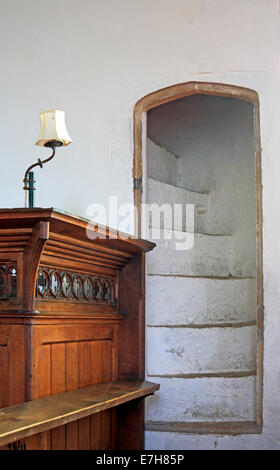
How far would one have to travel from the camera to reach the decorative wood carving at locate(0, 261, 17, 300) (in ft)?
7.43

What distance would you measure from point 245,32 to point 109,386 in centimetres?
221

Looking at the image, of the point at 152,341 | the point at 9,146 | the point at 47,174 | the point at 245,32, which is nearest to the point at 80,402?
the point at 152,341

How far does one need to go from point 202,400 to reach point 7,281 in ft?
5.48

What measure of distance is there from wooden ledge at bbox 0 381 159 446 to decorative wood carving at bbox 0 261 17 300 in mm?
408

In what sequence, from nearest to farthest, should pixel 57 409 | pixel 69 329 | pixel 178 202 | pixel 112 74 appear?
pixel 57 409 < pixel 69 329 < pixel 112 74 < pixel 178 202

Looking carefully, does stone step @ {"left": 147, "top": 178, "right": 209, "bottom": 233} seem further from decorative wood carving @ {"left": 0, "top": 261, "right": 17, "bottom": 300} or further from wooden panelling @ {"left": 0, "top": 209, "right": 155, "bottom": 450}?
decorative wood carving @ {"left": 0, "top": 261, "right": 17, "bottom": 300}

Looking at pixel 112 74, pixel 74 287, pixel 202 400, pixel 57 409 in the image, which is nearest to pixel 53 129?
pixel 112 74

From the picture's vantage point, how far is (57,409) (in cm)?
217

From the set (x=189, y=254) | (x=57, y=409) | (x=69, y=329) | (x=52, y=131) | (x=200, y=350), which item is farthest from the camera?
(x=189, y=254)

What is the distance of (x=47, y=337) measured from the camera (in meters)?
2.40

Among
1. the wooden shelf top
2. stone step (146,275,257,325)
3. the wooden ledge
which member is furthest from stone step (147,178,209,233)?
the wooden ledge

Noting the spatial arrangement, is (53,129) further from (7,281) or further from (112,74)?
(7,281)

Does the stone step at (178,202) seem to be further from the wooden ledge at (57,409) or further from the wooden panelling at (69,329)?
the wooden ledge at (57,409)

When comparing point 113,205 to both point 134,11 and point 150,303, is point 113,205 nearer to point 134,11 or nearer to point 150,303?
point 150,303
